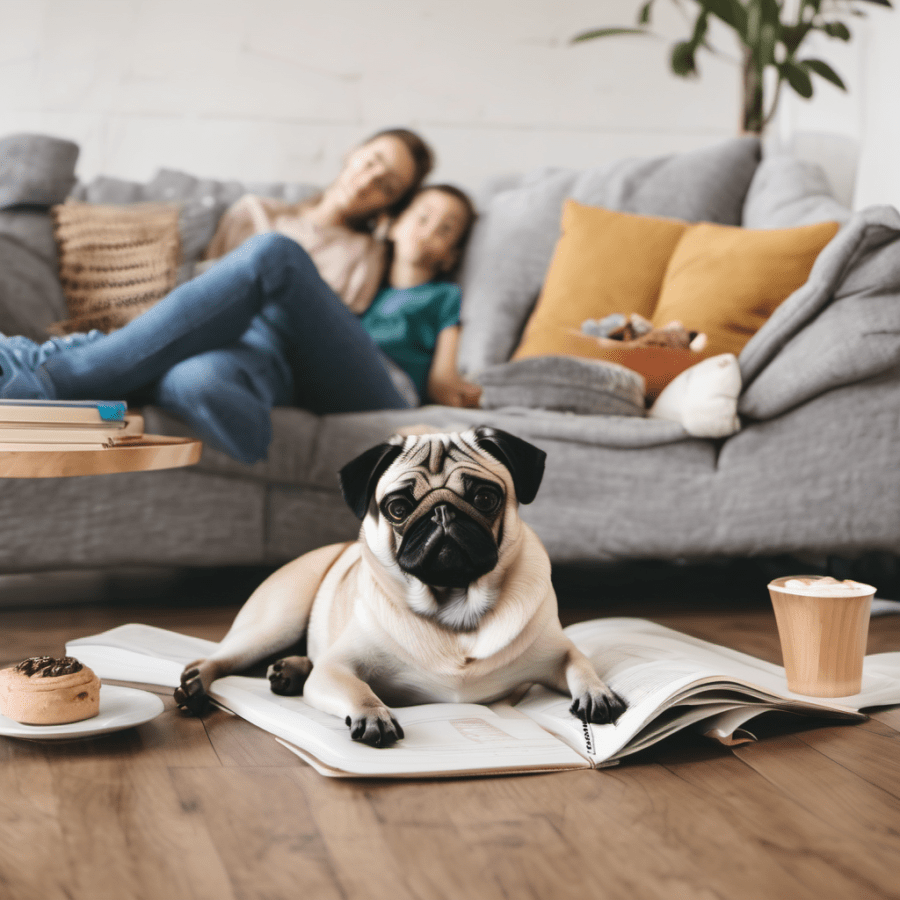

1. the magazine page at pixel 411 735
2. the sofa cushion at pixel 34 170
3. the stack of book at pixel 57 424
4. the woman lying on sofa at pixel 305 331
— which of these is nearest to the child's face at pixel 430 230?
the woman lying on sofa at pixel 305 331

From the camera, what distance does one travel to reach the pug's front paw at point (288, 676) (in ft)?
4.20

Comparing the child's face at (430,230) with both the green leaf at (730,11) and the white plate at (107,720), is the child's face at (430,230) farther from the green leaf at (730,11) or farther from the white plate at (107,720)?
the white plate at (107,720)

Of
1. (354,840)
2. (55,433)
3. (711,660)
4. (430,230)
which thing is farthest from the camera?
(430,230)

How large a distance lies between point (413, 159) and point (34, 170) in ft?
3.41

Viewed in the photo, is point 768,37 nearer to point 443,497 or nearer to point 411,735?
point 443,497

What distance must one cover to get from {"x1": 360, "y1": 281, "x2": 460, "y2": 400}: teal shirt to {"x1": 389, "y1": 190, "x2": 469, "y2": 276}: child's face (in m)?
0.08

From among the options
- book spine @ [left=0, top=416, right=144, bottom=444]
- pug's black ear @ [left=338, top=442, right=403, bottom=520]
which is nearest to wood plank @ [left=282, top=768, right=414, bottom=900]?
pug's black ear @ [left=338, top=442, right=403, bottom=520]

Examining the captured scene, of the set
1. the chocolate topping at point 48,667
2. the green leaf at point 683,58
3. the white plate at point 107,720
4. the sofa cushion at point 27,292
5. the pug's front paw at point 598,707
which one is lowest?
the white plate at point 107,720

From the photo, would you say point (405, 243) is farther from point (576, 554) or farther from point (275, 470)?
point (576, 554)

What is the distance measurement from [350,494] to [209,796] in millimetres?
398

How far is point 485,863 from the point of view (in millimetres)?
797

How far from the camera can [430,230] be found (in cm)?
260

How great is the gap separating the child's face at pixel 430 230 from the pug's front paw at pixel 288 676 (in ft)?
5.10

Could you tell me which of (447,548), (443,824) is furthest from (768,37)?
(443,824)
